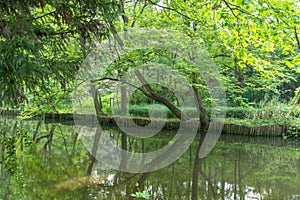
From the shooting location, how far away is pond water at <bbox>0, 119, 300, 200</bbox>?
11.5ft

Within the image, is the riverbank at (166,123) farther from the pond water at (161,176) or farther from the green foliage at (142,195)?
the green foliage at (142,195)

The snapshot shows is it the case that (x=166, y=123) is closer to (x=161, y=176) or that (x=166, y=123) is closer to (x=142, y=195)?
(x=161, y=176)

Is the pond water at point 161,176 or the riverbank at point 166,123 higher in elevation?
the riverbank at point 166,123

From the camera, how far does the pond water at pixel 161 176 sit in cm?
350

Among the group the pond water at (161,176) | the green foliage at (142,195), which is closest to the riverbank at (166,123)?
the pond water at (161,176)

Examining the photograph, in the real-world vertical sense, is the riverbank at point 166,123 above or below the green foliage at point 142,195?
above

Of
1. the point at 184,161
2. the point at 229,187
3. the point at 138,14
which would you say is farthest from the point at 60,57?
the point at 138,14

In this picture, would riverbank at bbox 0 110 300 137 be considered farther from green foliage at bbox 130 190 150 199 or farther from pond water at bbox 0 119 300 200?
green foliage at bbox 130 190 150 199

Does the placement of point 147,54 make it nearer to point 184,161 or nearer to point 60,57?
point 184,161

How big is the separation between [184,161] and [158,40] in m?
2.53

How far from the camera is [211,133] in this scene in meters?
8.48

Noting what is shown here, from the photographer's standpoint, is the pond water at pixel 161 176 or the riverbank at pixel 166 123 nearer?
the pond water at pixel 161 176

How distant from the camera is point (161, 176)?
4.33m

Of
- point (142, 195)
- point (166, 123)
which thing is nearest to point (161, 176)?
point (142, 195)
